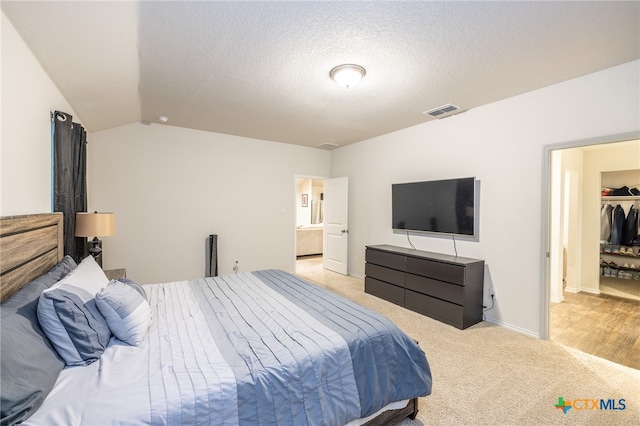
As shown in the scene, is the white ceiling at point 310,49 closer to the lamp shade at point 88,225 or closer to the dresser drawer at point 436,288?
the lamp shade at point 88,225

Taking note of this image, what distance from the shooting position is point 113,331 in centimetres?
163

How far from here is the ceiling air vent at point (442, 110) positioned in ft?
11.5

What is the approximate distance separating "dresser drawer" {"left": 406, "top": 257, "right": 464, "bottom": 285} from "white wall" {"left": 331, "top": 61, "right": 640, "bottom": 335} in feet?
1.63

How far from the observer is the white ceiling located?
5.73ft

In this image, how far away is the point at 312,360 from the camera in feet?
4.94

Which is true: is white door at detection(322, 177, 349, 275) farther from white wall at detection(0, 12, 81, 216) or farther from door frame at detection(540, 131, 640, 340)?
white wall at detection(0, 12, 81, 216)

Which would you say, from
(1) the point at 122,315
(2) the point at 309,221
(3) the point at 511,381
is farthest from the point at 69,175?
(2) the point at 309,221

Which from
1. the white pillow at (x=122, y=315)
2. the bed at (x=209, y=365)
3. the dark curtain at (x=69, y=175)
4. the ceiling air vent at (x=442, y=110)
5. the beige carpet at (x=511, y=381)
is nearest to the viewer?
Answer: the bed at (x=209, y=365)

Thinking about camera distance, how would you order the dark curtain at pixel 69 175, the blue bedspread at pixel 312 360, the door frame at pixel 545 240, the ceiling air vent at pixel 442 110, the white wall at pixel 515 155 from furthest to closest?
1. the ceiling air vent at pixel 442 110
2. the door frame at pixel 545 240
3. the white wall at pixel 515 155
4. the dark curtain at pixel 69 175
5. the blue bedspread at pixel 312 360

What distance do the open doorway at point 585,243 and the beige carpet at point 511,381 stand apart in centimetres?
84

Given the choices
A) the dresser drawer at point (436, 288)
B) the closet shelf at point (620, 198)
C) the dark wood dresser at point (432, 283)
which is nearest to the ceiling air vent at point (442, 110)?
the dark wood dresser at point (432, 283)

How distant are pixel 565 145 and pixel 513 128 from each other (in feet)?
1.80

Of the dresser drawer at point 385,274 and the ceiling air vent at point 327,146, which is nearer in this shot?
the dresser drawer at point 385,274

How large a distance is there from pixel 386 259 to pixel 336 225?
1861 mm
